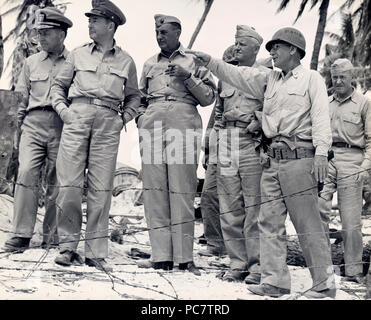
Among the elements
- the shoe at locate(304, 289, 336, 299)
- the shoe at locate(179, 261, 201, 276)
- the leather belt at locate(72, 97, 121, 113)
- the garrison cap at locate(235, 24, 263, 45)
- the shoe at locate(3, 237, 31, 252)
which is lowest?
the shoe at locate(304, 289, 336, 299)

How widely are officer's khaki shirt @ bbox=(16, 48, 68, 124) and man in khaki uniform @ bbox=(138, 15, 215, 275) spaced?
100cm

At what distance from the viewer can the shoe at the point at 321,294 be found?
493 centimetres

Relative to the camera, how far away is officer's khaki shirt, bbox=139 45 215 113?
5953mm

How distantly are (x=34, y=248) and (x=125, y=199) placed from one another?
4.17 m

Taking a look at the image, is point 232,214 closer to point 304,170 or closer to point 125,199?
point 304,170

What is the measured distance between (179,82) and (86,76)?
2.85 feet

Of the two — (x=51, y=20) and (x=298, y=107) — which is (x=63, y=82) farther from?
(x=298, y=107)

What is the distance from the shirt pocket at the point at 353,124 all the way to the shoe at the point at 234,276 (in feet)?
6.03

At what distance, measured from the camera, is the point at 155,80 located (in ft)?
20.0

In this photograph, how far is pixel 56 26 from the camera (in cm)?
630

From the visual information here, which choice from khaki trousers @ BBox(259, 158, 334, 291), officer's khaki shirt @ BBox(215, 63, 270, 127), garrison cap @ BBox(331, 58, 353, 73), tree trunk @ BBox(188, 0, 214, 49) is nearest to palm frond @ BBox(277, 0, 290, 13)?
tree trunk @ BBox(188, 0, 214, 49)

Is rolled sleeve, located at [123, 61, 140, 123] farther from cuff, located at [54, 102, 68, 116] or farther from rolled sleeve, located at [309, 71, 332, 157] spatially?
rolled sleeve, located at [309, 71, 332, 157]

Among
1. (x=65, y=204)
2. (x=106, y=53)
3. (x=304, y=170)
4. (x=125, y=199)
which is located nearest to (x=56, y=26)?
(x=106, y=53)

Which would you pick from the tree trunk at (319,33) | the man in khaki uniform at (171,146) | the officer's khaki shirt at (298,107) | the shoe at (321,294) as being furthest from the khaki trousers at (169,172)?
the tree trunk at (319,33)
